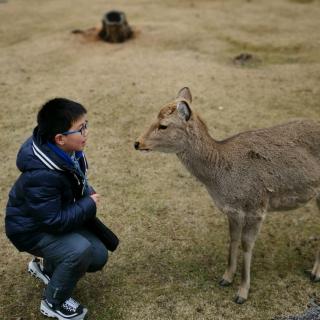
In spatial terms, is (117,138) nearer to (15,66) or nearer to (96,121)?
(96,121)

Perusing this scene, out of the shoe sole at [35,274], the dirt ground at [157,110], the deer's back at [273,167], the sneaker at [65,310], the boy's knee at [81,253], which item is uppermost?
the deer's back at [273,167]

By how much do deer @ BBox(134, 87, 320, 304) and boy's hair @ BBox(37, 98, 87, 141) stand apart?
2.99 ft

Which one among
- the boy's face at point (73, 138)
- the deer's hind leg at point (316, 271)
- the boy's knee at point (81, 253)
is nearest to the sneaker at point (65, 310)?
the boy's knee at point (81, 253)

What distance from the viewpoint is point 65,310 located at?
4488mm

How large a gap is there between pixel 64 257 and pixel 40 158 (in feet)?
3.02

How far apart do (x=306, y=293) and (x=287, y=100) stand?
5015 millimetres

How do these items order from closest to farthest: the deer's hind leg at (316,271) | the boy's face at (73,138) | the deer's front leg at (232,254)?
the boy's face at (73,138)
the deer's front leg at (232,254)
the deer's hind leg at (316,271)

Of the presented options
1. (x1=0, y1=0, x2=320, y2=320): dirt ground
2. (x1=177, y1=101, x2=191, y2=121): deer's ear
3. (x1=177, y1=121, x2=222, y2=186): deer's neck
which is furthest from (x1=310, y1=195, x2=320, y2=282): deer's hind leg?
(x1=177, y1=101, x2=191, y2=121): deer's ear

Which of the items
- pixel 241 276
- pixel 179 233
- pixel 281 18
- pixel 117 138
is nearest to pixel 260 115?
pixel 117 138

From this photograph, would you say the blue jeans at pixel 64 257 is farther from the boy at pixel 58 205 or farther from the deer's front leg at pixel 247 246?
the deer's front leg at pixel 247 246

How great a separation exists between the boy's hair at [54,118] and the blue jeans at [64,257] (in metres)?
0.95

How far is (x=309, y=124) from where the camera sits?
16.2 feet

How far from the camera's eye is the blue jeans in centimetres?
421

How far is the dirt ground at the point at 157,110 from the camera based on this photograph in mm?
4949
